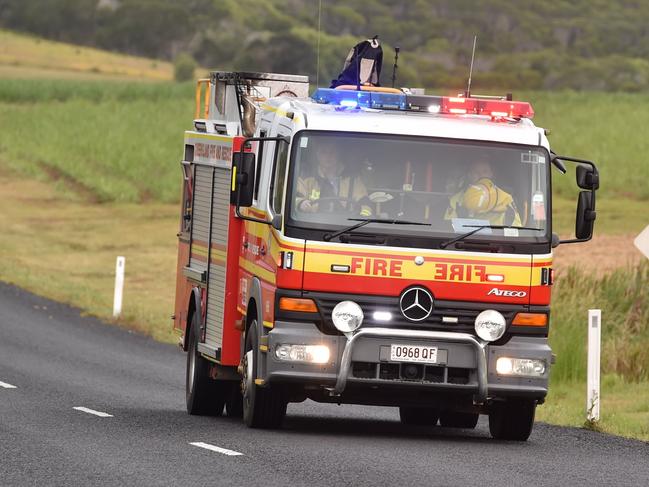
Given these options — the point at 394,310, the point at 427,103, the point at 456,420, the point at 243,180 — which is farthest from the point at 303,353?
the point at 456,420

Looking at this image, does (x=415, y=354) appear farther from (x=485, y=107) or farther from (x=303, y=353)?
(x=485, y=107)

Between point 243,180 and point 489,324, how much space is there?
2.23 meters

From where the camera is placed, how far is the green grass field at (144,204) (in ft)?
74.2

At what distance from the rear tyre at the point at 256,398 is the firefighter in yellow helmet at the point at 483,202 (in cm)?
199

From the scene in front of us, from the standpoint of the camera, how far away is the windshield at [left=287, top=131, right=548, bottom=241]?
13.4 meters

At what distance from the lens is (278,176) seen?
13742mm

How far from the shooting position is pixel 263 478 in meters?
11.1

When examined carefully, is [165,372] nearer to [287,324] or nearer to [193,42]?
[287,324]

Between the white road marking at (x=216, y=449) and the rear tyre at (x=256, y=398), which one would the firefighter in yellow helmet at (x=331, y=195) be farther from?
the white road marking at (x=216, y=449)

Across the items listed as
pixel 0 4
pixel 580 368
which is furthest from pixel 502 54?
pixel 580 368

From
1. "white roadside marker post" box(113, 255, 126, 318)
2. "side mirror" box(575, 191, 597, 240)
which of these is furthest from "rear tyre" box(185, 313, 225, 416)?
"white roadside marker post" box(113, 255, 126, 318)

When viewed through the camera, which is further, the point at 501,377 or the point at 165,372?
the point at 165,372

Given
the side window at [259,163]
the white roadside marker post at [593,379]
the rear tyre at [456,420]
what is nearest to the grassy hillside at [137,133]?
the rear tyre at [456,420]

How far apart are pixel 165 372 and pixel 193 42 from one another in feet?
447
